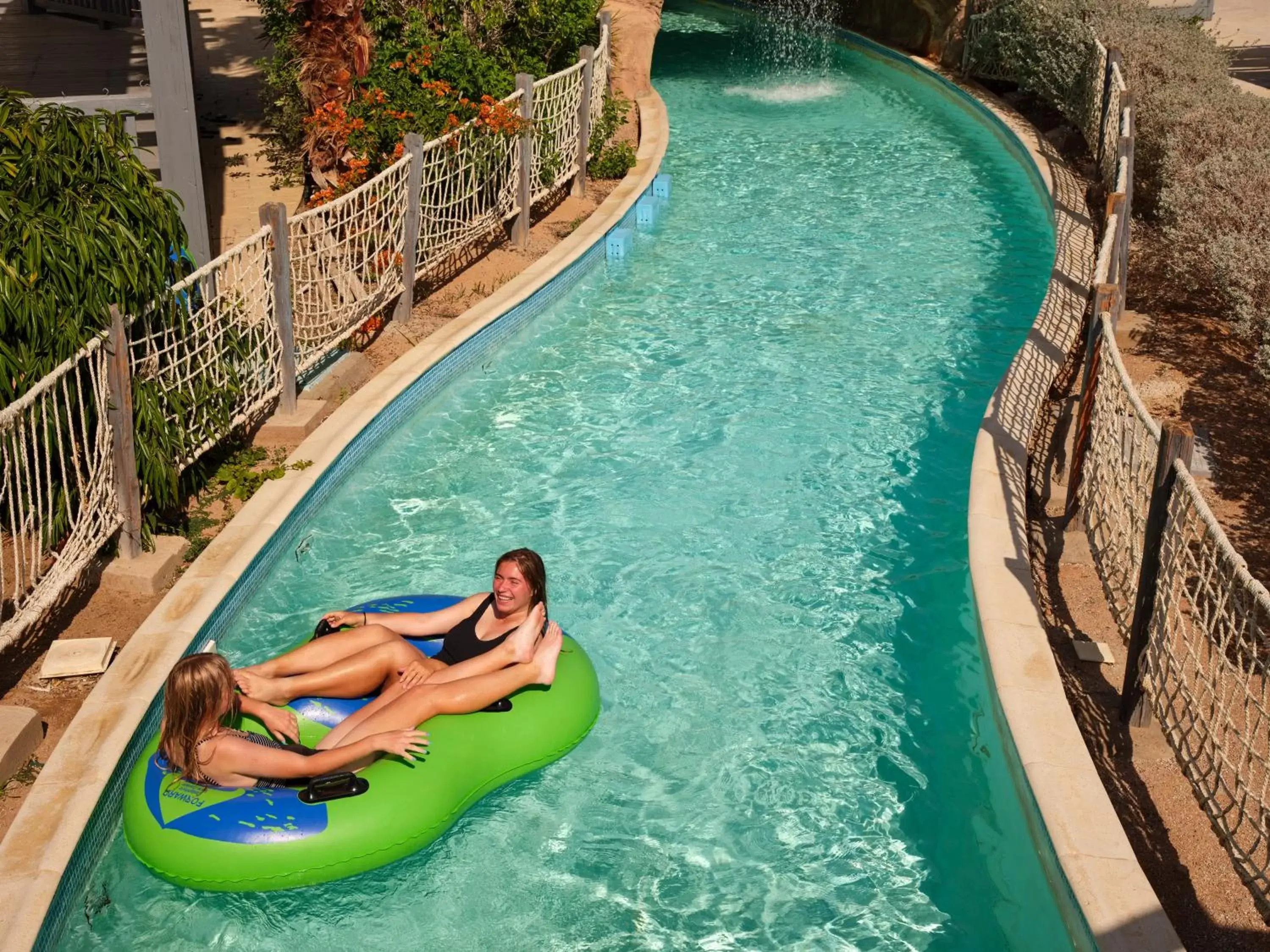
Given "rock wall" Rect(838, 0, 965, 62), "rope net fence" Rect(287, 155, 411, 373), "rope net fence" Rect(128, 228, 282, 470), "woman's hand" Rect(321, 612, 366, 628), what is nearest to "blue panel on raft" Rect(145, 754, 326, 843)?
"woman's hand" Rect(321, 612, 366, 628)

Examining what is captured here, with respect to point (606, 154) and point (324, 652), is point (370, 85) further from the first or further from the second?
point (324, 652)

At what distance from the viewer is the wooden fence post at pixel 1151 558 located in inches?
193

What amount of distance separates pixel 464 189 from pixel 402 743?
6288mm

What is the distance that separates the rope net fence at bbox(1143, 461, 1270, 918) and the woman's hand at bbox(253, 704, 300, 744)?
340 cm

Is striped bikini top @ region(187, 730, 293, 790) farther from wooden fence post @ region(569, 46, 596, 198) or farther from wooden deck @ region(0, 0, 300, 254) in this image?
wooden fence post @ region(569, 46, 596, 198)

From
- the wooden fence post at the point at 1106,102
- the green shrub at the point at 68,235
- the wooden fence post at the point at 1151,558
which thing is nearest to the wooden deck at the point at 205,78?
the green shrub at the point at 68,235

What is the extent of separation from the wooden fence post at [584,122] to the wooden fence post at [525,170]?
1.24 meters

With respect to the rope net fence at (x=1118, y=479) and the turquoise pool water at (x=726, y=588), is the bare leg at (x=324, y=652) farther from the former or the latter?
the rope net fence at (x=1118, y=479)

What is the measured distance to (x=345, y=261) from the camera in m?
8.62

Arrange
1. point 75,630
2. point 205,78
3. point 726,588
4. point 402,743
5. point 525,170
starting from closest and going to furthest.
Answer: point 402,743
point 75,630
point 726,588
point 525,170
point 205,78

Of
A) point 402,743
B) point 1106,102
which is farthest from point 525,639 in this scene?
point 1106,102

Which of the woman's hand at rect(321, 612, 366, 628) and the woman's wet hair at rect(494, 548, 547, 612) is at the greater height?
the woman's wet hair at rect(494, 548, 547, 612)

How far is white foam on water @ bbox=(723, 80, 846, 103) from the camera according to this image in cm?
1728

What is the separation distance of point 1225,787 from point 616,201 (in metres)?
9.00
